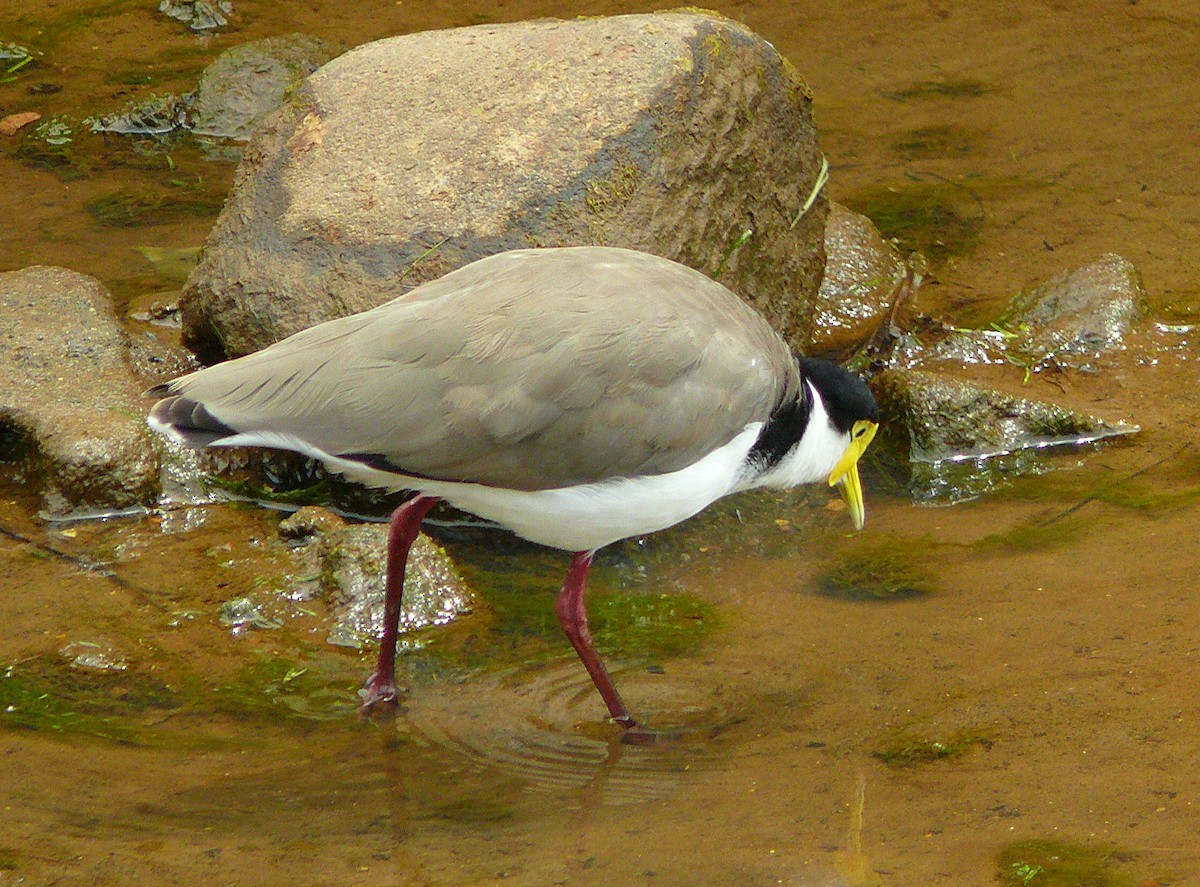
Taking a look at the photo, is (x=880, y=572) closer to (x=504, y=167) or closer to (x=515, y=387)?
(x=515, y=387)

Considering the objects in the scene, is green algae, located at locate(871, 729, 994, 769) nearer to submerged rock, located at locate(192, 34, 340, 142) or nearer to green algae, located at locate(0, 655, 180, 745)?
green algae, located at locate(0, 655, 180, 745)

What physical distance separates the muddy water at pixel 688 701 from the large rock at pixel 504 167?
95cm

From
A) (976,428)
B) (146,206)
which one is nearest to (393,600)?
(976,428)

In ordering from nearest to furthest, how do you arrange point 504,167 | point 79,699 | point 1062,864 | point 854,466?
point 1062,864
point 79,699
point 854,466
point 504,167

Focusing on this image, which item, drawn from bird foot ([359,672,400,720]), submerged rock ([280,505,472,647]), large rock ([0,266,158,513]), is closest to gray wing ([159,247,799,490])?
bird foot ([359,672,400,720])

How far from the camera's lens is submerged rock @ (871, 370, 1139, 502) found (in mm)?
5742

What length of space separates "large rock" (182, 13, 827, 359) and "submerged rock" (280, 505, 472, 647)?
880 millimetres

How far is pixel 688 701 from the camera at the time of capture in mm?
4379

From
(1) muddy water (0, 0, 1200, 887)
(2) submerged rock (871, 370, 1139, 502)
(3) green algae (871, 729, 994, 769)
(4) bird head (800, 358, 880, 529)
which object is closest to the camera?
(1) muddy water (0, 0, 1200, 887)

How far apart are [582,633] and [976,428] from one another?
2.23 meters

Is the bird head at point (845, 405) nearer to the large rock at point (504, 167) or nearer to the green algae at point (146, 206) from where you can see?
the large rock at point (504, 167)

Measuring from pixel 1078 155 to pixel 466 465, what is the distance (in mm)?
5625

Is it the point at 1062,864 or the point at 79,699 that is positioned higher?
the point at 1062,864

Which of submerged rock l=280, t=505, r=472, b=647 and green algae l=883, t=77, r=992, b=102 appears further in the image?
green algae l=883, t=77, r=992, b=102
